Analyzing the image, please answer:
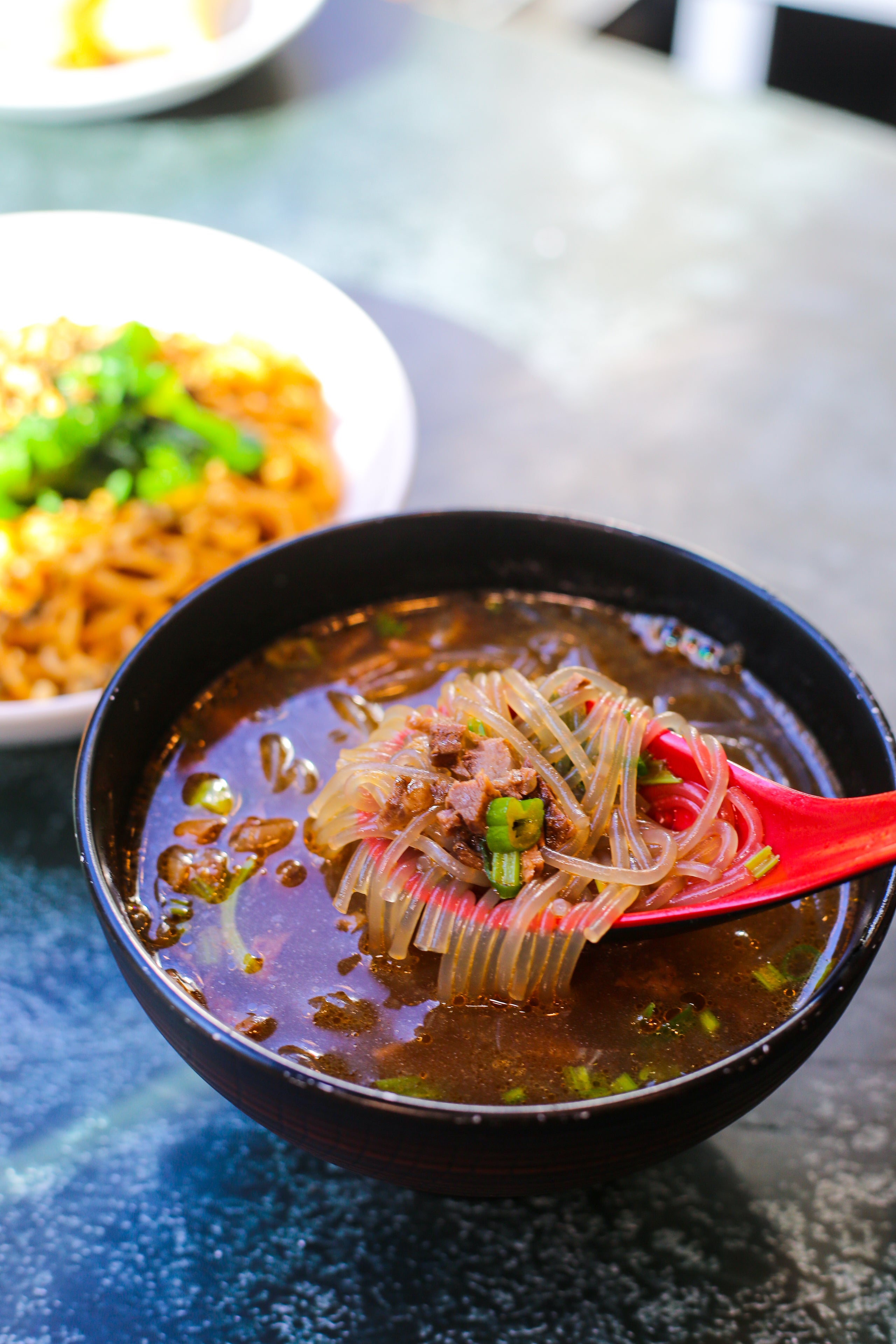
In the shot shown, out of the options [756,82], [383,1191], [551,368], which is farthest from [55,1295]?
[756,82]

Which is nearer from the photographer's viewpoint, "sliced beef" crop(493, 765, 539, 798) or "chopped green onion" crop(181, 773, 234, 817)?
"sliced beef" crop(493, 765, 539, 798)

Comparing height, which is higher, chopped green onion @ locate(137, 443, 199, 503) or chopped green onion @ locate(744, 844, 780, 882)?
chopped green onion @ locate(744, 844, 780, 882)

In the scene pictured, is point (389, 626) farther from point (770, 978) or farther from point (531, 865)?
point (770, 978)

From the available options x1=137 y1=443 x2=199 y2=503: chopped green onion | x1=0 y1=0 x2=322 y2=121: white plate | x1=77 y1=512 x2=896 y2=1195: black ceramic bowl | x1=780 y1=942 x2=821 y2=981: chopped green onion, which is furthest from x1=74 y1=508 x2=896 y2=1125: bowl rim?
x1=0 y1=0 x2=322 y2=121: white plate

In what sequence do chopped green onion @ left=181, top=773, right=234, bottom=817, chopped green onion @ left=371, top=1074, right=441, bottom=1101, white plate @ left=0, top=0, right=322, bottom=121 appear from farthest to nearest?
1. white plate @ left=0, top=0, right=322, bottom=121
2. chopped green onion @ left=181, top=773, right=234, bottom=817
3. chopped green onion @ left=371, top=1074, right=441, bottom=1101

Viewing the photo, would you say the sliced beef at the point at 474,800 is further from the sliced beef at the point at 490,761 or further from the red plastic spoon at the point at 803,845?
the red plastic spoon at the point at 803,845

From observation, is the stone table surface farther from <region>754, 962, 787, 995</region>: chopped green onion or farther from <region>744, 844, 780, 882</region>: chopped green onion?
<region>744, 844, 780, 882</region>: chopped green onion
